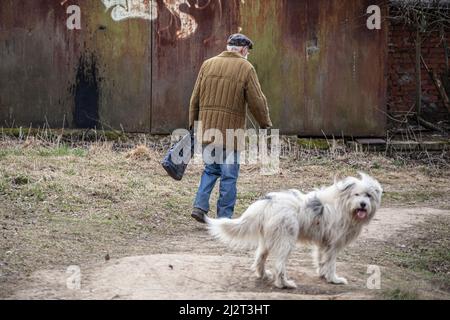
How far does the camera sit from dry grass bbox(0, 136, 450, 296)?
7.89 m

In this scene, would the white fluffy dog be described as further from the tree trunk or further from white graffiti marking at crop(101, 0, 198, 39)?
the tree trunk

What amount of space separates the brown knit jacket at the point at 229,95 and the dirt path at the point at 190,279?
1.37 meters

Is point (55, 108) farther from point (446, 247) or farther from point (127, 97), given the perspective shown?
point (446, 247)

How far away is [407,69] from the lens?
1506 centimetres

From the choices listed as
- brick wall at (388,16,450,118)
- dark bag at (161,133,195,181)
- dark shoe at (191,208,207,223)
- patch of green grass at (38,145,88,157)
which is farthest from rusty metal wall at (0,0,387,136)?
dark shoe at (191,208,207,223)

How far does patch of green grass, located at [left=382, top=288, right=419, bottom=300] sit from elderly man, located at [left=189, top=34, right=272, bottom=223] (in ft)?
8.86

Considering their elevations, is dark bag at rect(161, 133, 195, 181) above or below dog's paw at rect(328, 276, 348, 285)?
above

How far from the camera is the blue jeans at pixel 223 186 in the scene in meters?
8.55

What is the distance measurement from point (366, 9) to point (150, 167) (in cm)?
437

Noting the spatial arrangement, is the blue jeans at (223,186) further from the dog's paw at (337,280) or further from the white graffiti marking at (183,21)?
the white graffiti marking at (183,21)

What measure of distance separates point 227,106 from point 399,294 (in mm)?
3125

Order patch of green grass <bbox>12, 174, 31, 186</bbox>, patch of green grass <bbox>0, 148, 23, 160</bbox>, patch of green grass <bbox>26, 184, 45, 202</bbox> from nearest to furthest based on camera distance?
1. patch of green grass <bbox>26, 184, 45, 202</bbox>
2. patch of green grass <bbox>12, 174, 31, 186</bbox>
3. patch of green grass <bbox>0, 148, 23, 160</bbox>

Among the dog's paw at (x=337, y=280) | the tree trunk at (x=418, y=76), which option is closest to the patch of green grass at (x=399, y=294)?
the dog's paw at (x=337, y=280)
